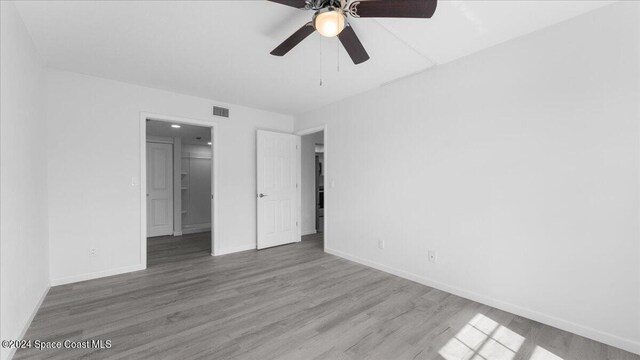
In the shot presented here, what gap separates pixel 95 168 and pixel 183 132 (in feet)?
7.71

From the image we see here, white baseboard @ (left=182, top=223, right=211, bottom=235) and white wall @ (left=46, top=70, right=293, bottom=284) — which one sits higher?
white wall @ (left=46, top=70, right=293, bottom=284)

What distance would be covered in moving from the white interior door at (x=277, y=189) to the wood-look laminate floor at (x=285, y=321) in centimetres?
130

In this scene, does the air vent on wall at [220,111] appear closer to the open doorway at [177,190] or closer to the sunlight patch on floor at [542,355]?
the open doorway at [177,190]

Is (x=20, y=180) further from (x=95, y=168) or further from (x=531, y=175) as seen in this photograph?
(x=531, y=175)

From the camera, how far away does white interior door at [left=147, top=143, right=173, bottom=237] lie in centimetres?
554

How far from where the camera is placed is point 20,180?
1.99 m

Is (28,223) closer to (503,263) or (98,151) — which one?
(98,151)

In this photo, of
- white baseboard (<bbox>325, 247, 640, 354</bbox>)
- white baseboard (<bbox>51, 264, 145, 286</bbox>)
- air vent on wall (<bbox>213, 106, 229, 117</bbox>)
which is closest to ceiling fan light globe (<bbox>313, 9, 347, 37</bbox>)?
white baseboard (<bbox>325, 247, 640, 354</bbox>)

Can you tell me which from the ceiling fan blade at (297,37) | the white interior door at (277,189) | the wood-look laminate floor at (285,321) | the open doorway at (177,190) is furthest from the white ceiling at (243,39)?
the wood-look laminate floor at (285,321)

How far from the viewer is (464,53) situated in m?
2.58

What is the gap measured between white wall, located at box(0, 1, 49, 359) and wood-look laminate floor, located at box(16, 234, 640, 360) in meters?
0.31

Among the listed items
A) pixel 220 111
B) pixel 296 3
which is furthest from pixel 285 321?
pixel 220 111

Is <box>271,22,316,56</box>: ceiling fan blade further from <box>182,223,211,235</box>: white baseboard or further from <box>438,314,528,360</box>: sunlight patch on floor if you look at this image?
<box>182,223,211,235</box>: white baseboard

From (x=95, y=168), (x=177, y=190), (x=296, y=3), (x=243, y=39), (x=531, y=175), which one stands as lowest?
(x=177, y=190)
